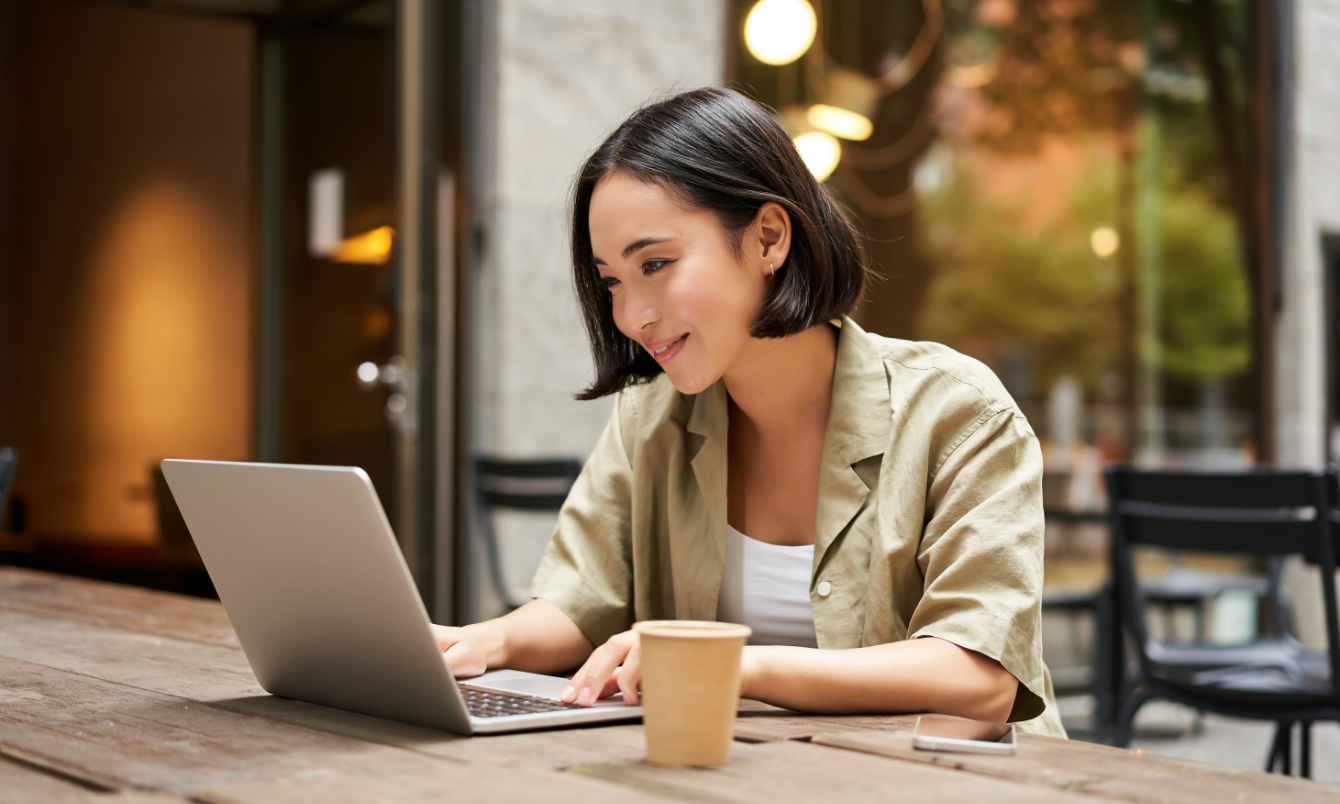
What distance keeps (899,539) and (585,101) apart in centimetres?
292

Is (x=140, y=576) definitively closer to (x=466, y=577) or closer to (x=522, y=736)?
(x=466, y=577)

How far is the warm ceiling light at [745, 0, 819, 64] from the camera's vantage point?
15.4 feet

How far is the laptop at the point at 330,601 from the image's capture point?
2.72 ft

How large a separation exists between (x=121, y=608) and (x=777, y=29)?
379cm

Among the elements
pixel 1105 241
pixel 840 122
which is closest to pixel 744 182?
pixel 840 122

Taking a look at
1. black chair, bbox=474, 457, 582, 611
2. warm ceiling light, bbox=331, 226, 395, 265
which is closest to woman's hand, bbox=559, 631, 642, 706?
black chair, bbox=474, 457, 582, 611

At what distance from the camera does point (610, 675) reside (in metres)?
0.95

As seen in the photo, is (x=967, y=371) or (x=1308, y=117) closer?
(x=967, y=371)

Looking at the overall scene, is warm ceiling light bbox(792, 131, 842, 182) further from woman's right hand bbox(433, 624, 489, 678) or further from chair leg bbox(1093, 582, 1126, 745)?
woman's right hand bbox(433, 624, 489, 678)

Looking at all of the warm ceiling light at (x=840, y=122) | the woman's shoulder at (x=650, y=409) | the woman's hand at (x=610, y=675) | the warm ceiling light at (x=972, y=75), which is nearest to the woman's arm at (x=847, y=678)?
the woman's hand at (x=610, y=675)

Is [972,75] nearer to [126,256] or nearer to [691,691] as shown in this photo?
[126,256]

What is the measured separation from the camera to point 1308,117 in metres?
4.83

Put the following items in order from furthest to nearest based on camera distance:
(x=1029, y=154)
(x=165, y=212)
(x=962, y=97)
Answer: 1. (x=1029, y=154)
2. (x=962, y=97)
3. (x=165, y=212)

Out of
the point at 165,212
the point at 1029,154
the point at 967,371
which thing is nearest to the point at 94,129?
the point at 165,212
